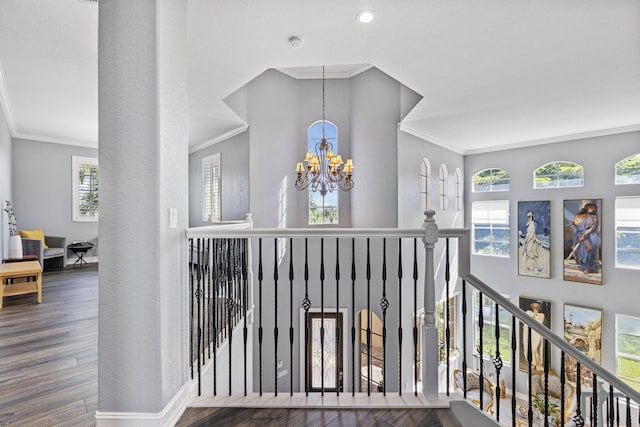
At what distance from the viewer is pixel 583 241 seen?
673cm

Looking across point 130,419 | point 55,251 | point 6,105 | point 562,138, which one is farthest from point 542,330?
point 55,251

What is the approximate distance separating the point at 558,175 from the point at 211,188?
Answer: 7850mm

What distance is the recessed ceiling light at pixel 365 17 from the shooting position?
2557 mm

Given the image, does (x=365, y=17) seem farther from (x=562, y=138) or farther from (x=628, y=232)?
(x=628, y=232)

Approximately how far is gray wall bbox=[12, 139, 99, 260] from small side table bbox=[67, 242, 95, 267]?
187mm

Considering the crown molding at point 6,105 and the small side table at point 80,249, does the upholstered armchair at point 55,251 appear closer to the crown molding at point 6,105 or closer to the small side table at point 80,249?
the small side table at point 80,249

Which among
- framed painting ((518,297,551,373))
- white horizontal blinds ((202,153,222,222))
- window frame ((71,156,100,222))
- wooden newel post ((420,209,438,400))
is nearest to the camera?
wooden newel post ((420,209,438,400))

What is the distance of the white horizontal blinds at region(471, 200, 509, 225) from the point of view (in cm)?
804

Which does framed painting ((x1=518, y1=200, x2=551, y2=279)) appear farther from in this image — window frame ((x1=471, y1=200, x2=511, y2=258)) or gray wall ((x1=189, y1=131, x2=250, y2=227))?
gray wall ((x1=189, y1=131, x2=250, y2=227))

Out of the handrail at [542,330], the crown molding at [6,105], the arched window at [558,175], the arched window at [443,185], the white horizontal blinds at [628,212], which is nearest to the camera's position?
the handrail at [542,330]

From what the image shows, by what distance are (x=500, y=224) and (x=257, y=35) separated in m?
7.56

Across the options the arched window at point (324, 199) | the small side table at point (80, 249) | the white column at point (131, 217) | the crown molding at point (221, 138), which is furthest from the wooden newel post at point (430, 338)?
the small side table at point (80, 249)

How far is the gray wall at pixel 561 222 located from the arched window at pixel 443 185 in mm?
1214

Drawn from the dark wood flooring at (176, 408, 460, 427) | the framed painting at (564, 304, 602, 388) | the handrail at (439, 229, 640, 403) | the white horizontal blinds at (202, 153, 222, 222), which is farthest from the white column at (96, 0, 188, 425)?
the framed painting at (564, 304, 602, 388)
